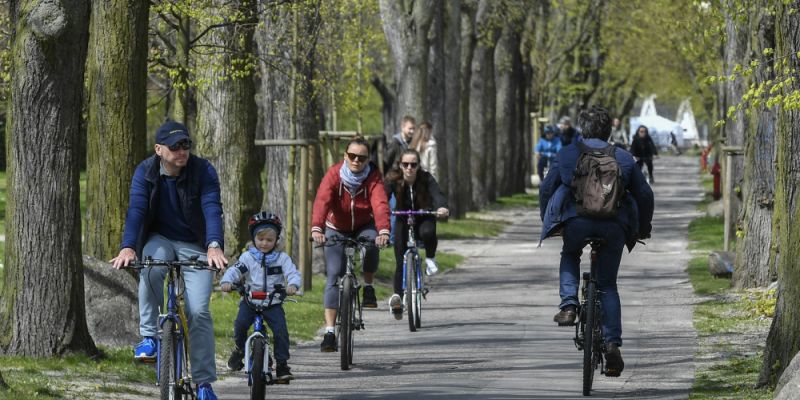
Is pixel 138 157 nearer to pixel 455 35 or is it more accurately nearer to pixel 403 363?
pixel 403 363

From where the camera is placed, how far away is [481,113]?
1709 inches

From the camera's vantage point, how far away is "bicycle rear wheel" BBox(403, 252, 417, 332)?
53.6 ft

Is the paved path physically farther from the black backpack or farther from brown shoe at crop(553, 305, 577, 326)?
the black backpack

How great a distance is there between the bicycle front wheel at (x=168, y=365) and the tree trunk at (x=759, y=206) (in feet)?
37.2

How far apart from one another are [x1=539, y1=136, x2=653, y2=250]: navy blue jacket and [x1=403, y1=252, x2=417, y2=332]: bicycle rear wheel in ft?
15.7

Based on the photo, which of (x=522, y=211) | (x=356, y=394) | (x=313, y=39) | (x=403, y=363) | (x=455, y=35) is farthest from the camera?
(x=522, y=211)

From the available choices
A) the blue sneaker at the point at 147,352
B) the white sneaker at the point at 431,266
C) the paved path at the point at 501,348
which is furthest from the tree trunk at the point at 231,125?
the blue sneaker at the point at 147,352

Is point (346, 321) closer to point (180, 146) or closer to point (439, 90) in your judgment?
point (180, 146)

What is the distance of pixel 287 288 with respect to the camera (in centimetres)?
1095

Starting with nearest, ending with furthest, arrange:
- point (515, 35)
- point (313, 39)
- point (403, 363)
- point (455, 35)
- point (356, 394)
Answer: point (356, 394) < point (403, 363) < point (313, 39) < point (455, 35) < point (515, 35)

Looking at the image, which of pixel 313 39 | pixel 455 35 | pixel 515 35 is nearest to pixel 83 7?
pixel 313 39

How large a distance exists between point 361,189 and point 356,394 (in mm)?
2469

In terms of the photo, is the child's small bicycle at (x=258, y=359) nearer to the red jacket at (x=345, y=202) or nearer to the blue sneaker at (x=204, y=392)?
the blue sneaker at (x=204, y=392)

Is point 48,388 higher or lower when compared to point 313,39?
lower
